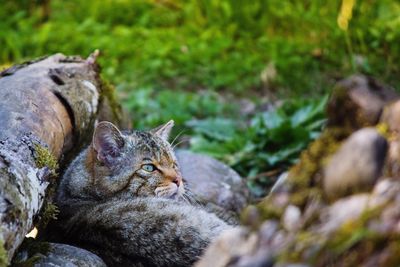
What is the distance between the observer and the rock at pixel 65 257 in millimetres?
2949

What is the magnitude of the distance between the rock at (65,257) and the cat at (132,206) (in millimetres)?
153

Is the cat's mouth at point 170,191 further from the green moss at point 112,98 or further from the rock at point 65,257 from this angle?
the green moss at point 112,98

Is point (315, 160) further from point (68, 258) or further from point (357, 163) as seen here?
point (68, 258)

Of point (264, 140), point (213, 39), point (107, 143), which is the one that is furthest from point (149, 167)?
point (213, 39)

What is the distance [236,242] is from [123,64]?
7.89 m

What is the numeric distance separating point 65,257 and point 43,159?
62cm

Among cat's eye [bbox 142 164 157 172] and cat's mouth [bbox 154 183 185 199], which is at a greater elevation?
cat's eye [bbox 142 164 157 172]

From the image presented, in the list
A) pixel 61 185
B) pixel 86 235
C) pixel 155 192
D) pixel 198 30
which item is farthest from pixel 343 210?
pixel 198 30

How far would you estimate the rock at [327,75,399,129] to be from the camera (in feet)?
6.53

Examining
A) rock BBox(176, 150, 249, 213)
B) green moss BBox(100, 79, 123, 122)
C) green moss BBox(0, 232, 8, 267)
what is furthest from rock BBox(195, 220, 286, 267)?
green moss BBox(100, 79, 123, 122)

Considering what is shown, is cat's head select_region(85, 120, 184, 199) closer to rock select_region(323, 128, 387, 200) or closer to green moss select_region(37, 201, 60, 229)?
green moss select_region(37, 201, 60, 229)

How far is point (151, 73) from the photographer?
Result: 9500 millimetres

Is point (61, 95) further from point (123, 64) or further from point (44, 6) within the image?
point (44, 6)

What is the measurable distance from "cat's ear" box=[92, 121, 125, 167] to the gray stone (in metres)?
1.10
